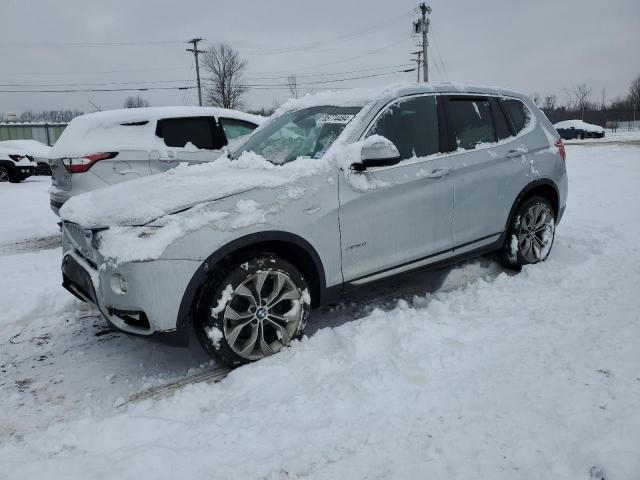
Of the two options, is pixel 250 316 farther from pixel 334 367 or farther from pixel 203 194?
pixel 203 194

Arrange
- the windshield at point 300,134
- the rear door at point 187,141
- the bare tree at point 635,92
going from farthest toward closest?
the bare tree at point 635,92, the rear door at point 187,141, the windshield at point 300,134

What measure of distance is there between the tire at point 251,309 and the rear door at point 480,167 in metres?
1.64

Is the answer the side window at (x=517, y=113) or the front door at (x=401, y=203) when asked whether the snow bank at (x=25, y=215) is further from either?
the side window at (x=517, y=113)

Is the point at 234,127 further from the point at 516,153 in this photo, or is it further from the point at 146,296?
the point at 146,296

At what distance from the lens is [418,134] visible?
3.93 meters

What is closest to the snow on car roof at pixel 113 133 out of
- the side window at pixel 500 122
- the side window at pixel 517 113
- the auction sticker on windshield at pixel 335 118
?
the auction sticker on windshield at pixel 335 118

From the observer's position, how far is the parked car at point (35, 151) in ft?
50.1

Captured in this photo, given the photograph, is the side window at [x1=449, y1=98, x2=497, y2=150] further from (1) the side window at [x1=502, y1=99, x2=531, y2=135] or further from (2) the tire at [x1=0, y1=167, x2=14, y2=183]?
(2) the tire at [x1=0, y1=167, x2=14, y2=183]

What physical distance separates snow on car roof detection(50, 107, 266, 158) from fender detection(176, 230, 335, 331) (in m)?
3.91

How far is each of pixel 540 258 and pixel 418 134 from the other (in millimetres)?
2082

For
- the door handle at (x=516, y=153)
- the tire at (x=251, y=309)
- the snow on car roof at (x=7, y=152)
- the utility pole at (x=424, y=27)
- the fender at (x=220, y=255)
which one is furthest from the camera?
the utility pole at (x=424, y=27)

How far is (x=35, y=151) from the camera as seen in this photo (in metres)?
16.0

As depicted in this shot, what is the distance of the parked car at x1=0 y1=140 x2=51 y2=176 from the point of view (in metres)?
15.3

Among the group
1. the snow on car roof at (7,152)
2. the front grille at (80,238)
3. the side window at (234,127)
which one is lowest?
the front grille at (80,238)
